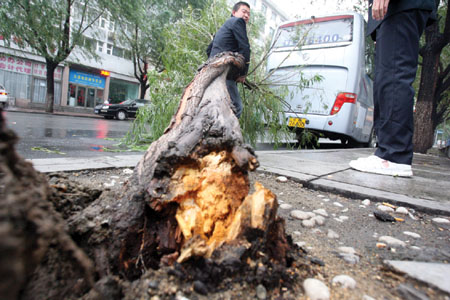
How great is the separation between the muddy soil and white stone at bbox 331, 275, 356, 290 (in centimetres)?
1

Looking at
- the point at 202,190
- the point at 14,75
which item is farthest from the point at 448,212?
the point at 14,75

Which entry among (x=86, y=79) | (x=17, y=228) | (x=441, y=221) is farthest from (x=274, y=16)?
(x=17, y=228)

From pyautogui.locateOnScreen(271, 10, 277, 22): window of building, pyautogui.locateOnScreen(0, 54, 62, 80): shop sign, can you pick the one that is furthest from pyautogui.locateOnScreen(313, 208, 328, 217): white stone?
pyautogui.locateOnScreen(271, 10, 277, 22): window of building

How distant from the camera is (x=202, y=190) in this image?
1.05 m

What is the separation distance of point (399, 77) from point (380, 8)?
687 millimetres

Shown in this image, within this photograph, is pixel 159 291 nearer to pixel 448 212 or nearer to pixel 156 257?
pixel 156 257

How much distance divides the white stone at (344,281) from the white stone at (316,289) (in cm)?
7

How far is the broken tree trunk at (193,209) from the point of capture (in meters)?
0.89

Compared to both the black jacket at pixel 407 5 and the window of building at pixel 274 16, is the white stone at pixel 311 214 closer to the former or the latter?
the black jacket at pixel 407 5

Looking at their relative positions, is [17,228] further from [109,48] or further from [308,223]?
[109,48]

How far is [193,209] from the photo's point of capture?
989 mm

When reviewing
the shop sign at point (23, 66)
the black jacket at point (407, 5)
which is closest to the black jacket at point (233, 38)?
the black jacket at point (407, 5)

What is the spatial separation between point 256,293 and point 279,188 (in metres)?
1.45

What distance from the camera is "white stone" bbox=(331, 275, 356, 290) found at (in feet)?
2.91
